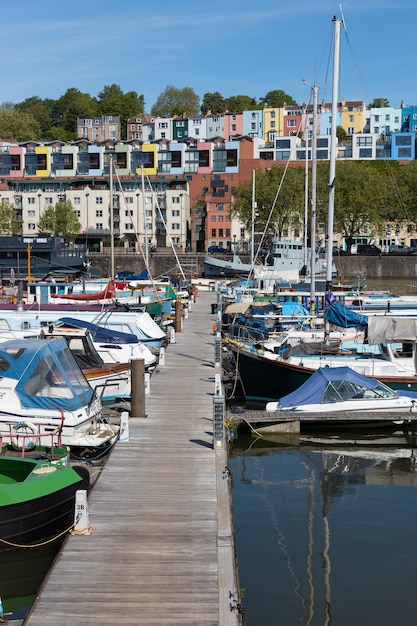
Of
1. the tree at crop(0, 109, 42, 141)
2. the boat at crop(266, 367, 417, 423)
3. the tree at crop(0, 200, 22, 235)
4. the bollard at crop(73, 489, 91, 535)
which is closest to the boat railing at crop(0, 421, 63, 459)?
the bollard at crop(73, 489, 91, 535)

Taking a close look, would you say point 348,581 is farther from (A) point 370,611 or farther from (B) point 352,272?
(B) point 352,272

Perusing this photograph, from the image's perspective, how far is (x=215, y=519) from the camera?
1576 cm

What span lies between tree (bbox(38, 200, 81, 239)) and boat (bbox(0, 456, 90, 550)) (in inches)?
3946

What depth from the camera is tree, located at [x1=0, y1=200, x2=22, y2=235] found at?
115750 millimetres

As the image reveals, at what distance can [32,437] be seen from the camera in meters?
19.8

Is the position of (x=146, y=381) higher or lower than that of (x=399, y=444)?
higher

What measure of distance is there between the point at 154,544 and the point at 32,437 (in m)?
6.19

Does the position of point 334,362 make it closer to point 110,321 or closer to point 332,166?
point 332,166

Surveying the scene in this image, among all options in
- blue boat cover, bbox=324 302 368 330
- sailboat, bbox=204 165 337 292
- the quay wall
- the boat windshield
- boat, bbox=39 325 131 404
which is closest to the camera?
the boat windshield

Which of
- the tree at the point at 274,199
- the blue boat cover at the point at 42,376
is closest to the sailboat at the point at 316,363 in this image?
the blue boat cover at the point at 42,376

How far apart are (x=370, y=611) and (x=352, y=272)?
95.9 meters

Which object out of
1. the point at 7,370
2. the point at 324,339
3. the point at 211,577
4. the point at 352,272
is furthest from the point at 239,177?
the point at 211,577

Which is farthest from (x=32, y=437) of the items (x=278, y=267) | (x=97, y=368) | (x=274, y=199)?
(x=274, y=199)

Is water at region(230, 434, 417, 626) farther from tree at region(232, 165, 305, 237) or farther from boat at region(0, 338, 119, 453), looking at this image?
tree at region(232, 165, 305, 237)
